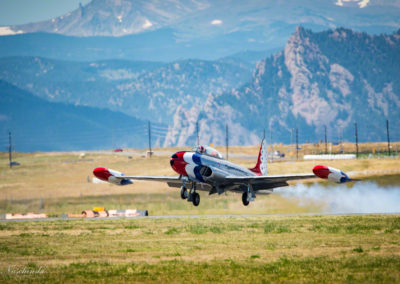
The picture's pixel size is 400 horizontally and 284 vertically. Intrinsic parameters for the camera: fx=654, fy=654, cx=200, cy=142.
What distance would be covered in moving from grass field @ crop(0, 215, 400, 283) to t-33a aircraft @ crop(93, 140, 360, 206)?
3.13 metres

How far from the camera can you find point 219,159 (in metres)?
51.8

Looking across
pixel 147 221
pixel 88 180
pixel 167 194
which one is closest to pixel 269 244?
pixel 147 221

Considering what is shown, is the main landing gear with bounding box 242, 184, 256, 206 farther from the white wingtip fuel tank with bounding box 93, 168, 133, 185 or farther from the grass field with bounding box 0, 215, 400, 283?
the white wingtip fuel tank with bounding box 93, 168, 133, 185

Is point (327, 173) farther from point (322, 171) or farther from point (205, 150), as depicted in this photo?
point (205, 150)

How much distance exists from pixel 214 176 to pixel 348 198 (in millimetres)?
32062

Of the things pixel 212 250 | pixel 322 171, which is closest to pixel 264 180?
pixel 322 171

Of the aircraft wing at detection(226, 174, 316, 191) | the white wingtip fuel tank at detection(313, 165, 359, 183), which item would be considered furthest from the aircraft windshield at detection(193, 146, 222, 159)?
the white wingtip fuel tank at detection(313, 165, 359, 183)

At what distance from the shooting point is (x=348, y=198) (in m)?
77.9

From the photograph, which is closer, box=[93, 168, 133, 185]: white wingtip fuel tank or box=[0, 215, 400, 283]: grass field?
box=[0, 215, 400, 283]: grass field

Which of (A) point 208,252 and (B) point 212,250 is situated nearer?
(A) point 208,252

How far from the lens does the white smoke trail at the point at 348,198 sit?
2960 inches

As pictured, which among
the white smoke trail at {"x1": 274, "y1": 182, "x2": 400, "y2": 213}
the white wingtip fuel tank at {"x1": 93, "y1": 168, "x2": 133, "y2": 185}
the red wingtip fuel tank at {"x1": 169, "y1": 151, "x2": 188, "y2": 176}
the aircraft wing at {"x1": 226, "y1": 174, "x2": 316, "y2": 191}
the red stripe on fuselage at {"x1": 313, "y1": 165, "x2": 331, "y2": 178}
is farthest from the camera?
the white smoke trail at {"x1": 274, "y1": 182, "x2": 400, "y2": 213}

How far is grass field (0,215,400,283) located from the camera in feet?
98.0

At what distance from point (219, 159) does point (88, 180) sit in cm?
8172
